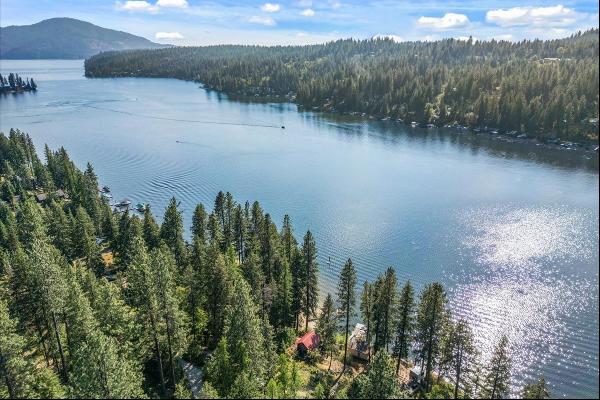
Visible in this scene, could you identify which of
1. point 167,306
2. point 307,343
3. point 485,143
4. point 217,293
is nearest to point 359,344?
point 307,343

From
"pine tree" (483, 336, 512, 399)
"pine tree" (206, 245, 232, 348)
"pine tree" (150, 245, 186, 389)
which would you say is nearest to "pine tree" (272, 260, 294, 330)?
"pine tree" (206, 245, 232, 348)

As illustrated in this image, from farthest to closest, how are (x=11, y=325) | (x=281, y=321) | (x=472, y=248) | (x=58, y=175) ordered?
(x=58, y=175), (x=472, y=248), (x=281, y=321), (x=11, y=325)

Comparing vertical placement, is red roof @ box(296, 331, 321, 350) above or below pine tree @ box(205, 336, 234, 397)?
below

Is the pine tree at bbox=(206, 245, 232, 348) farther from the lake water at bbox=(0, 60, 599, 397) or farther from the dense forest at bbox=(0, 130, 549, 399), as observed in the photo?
the lake water at bbox=(0, 60, 599, 397)

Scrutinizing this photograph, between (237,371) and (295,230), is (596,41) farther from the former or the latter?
(295,230)

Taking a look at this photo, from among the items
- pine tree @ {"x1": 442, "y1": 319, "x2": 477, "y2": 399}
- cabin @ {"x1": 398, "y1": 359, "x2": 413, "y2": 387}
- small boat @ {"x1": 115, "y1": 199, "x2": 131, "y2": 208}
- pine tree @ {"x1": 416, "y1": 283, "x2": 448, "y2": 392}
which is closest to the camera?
pine tree @ {"x1": 442, "y1": 319, "x2": 477, "y2": 399}

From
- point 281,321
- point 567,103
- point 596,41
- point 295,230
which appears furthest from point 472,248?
point 567,103
